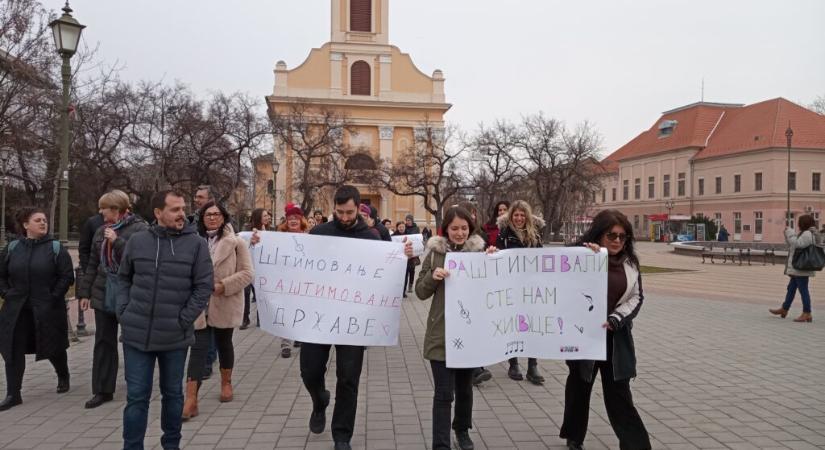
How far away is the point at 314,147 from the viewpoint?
48500 millimetres

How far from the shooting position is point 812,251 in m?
11.6

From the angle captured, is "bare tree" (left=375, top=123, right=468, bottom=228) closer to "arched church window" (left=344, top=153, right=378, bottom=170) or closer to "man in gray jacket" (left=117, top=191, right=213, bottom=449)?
"arched church window" (left=344, top=153, right=378, bottom=170)

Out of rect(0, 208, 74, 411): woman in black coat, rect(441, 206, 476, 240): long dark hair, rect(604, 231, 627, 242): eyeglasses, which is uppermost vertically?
rect(441, 206, 476, 240): long dark hair

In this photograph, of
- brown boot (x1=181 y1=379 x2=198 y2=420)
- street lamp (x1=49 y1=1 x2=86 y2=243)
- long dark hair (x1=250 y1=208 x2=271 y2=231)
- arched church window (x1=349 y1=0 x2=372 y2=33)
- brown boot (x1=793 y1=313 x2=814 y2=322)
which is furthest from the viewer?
arched church window (x1=349 y1=0 x2=372 y2=33)

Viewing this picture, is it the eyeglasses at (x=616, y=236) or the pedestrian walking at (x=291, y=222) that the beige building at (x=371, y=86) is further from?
the eyeglasses at (x=616, y=236)

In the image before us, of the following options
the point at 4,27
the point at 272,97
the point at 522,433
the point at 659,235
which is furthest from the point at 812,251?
the point at 659,235

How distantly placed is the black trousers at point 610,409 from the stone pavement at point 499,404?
0.32 m

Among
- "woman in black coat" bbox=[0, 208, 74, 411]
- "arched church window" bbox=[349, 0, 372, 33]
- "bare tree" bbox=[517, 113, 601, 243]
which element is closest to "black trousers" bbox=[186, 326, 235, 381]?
"woman in black coat" bbox=[0, 208, 74, 411]

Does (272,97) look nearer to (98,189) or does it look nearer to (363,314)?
(98,189)

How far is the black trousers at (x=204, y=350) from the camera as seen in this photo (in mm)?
5797

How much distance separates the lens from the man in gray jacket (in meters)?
4.37

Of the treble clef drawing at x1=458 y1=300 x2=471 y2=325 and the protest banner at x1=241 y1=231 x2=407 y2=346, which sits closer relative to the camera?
the treble clef drawing at x1=458 y1=300 x2=471 y2=325

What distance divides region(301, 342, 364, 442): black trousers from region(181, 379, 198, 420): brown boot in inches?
51.3

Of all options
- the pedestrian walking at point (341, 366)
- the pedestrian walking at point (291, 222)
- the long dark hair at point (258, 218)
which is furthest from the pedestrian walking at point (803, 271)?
the pedestrian walking at point (341, 366)
